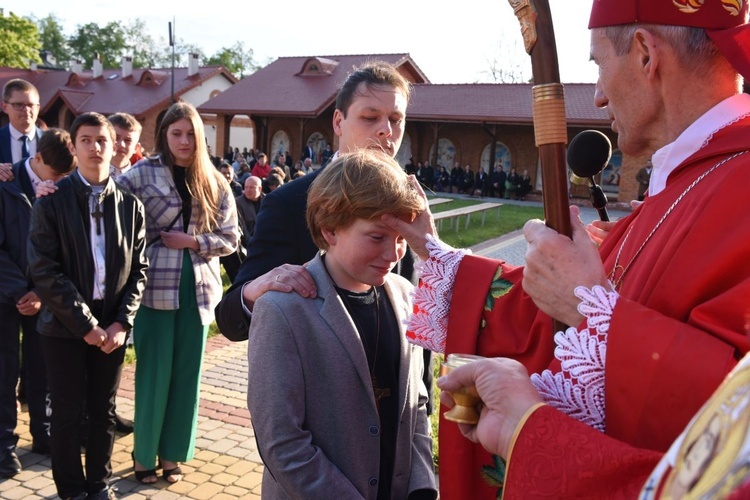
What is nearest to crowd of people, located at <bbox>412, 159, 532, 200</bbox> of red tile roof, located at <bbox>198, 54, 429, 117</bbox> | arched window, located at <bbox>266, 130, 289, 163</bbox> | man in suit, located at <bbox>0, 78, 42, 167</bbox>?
red tile roof, located at <bbox>198, 54, 429, 117</bbox>

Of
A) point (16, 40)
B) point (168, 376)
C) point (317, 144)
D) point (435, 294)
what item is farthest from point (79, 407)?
point (16, 40)

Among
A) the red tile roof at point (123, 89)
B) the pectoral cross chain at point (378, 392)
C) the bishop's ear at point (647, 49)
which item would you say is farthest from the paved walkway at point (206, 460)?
the red tile roof at point (123, 89)

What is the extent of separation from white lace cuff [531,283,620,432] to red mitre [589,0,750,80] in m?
0.59

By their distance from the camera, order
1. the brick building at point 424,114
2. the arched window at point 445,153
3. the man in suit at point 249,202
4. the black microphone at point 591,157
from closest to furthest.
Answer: the black microphone at point 591,157, the man in suit at point 249,202, the brick building at point 424,114, the arched window at point 445,153

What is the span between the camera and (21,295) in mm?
4238

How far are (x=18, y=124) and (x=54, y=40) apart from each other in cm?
8302

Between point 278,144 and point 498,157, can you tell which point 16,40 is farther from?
point 498,157

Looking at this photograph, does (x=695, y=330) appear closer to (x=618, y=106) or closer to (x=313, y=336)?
(x=618, y=106)

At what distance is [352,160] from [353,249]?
285mm

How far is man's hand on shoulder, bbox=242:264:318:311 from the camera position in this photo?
2088mm

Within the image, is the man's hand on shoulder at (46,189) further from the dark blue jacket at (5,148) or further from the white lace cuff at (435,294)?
the white lace cuff at (435,294)

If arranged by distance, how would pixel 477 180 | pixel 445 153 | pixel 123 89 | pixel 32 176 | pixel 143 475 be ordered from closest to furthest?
1. pixel 143 475
2. pixel 32 176
3. pixel 477 180
4. pixel 445 153
5. pixel 123 89

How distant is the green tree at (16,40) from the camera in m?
38.8

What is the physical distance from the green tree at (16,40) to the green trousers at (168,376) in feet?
137
